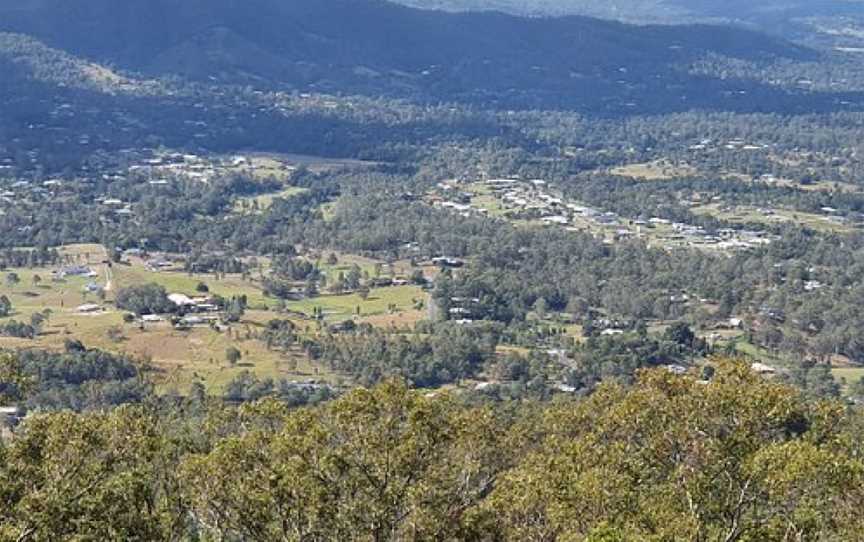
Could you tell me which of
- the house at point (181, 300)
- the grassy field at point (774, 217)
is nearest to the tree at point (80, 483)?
the house at point (181, 300)

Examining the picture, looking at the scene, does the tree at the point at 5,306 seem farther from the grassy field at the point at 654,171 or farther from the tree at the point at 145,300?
the grassy field at the point at 654,171

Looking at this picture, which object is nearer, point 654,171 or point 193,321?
point 193,321

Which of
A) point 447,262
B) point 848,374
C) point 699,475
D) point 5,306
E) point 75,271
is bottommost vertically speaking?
point 75,271

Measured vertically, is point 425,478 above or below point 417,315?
above

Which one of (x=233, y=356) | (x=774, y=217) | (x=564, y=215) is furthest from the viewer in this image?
(x=564, y=215)

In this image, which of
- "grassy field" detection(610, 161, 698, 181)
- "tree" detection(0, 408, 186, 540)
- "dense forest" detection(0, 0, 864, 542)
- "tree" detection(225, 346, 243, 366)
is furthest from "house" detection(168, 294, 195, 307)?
"grassy field" detection(610, 161, 698, 181)

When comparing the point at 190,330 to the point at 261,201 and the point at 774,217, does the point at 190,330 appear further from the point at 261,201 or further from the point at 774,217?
the point at 774,217

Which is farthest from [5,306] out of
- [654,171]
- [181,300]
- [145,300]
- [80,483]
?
[654,171]

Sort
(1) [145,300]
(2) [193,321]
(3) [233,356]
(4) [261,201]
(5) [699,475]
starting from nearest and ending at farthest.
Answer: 1. (5) [699,475]
2. (3) [233,356]
3. (2) [193,321]
4. (1) [145,300]
5. (4) [261,201]

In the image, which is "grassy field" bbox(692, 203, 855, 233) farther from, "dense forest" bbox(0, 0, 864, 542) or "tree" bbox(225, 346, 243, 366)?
"tree" bbox(225, 346, 243, 366)
